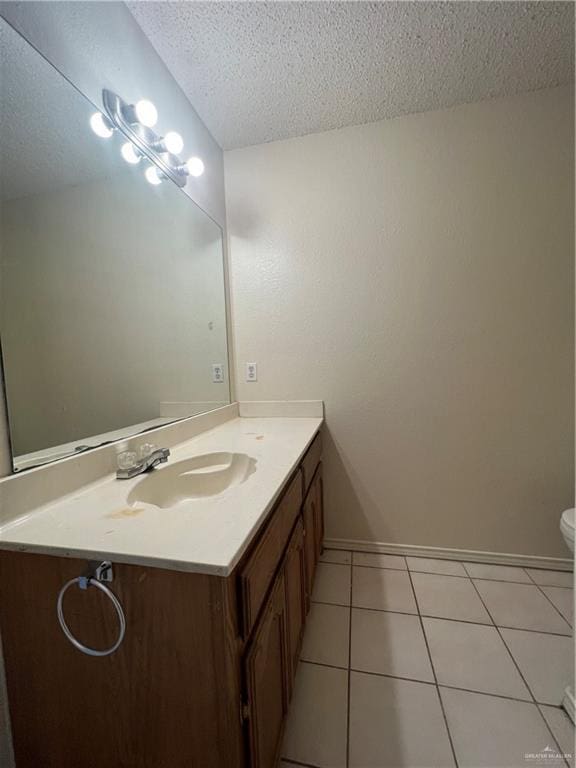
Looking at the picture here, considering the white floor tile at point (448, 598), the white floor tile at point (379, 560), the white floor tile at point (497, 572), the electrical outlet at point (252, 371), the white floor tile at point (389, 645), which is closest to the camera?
the white floor tile at point (389, 645)

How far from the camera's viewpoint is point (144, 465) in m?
0.91

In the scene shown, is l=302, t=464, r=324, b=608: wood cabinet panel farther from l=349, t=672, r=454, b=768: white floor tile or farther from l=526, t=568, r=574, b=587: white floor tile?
l=526, t=568, r=574, b=587: white floor tile

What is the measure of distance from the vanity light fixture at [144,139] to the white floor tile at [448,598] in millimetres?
2251

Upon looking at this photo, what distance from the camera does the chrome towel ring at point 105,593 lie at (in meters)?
0.52

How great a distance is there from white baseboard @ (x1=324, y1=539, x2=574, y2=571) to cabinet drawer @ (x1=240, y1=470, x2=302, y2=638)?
0.95 m

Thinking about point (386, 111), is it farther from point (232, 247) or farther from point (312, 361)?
point (312, 361)

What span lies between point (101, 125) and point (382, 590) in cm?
222

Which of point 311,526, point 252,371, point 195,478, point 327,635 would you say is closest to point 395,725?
point 327,635

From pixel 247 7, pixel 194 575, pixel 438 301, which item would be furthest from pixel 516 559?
pixel 247 7

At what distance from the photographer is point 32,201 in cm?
75

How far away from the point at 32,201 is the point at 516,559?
99.5 inches

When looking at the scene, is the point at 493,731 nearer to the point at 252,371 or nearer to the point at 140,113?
the point at 252,371

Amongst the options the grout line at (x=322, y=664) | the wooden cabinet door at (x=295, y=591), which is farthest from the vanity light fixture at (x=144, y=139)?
the grout line at (x=322, y=664)

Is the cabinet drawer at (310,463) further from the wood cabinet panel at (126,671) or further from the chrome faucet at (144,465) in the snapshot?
Answer: the wood cabinet panel at (126,671)
